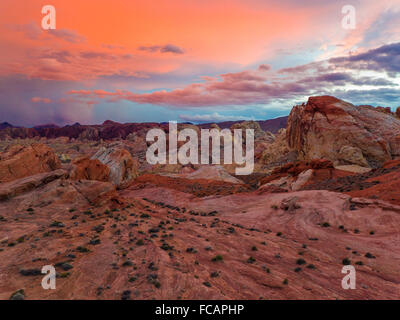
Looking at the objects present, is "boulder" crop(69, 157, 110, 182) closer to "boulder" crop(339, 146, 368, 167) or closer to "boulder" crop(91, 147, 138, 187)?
"boulder" crop(91, 147, 138, 187)

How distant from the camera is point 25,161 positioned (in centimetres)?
2345

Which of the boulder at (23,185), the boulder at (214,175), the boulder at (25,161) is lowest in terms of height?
the boulder at (214,175)

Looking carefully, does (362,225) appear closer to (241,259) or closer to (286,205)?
(286,205)

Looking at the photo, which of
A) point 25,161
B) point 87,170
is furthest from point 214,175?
point 25,161

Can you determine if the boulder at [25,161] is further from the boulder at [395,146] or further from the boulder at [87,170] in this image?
the boulder at [395,146]

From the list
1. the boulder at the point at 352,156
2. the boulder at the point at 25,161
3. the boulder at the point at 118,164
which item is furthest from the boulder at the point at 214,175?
the boulder at the point at 25,161

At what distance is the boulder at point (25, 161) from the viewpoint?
21672 mm

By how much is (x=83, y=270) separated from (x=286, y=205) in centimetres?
1840

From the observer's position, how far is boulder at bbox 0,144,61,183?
2167 centimetres

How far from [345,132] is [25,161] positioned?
5678 cm

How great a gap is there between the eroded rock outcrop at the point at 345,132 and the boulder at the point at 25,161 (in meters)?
52.0

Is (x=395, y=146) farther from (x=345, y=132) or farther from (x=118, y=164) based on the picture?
(x=118, y=164)

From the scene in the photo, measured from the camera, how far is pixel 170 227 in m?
16.0

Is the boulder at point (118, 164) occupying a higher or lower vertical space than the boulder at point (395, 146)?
lower
